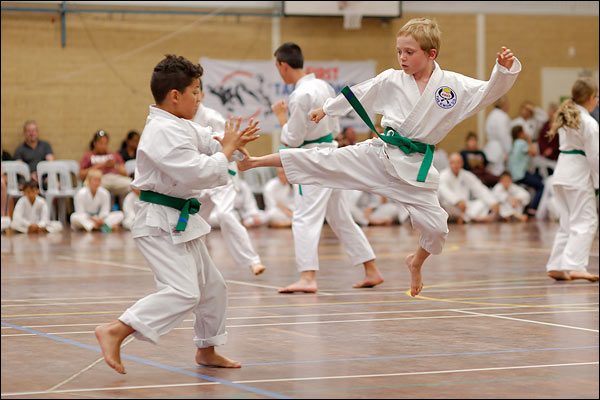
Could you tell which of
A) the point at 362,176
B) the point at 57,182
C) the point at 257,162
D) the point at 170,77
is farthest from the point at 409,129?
the point at 57,182

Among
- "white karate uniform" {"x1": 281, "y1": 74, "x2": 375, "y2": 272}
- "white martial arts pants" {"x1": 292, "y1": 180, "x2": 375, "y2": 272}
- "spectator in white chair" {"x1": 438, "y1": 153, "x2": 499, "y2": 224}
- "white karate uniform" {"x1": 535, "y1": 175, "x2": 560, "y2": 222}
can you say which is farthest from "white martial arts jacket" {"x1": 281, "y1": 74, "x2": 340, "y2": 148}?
"white karate uniform" {"x1": 535, "y1": 175, "x2": 560, "y2": 222}

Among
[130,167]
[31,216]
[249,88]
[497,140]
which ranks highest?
[249,88]

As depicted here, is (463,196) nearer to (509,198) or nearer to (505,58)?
(509,198)

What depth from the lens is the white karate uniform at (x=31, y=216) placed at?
53.6ft

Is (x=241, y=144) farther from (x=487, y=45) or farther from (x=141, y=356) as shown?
(x=487, y=45)

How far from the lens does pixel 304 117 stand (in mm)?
8062

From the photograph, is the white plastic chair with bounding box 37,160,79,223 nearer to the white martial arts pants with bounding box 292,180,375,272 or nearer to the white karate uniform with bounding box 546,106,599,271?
the white martial arts pants with bounding box 292,180,375,272

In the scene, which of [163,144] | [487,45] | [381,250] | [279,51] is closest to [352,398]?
[163,144]

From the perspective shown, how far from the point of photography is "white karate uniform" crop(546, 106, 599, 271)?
28.8 ft

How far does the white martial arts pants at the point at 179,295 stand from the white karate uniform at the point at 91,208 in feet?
39.7

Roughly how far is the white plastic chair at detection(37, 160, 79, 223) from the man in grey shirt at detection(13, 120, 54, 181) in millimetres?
140

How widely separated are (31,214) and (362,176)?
37.1 feet

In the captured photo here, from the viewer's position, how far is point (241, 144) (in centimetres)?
488

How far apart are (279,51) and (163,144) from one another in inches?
153
